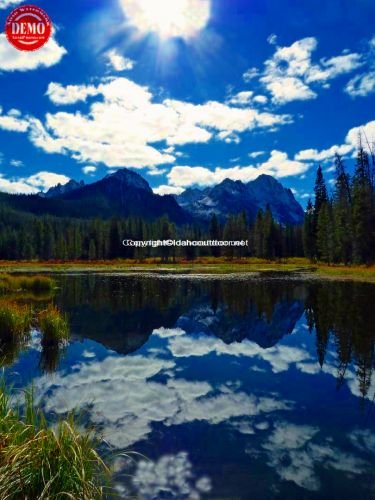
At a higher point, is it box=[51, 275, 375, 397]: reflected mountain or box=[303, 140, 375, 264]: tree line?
box=[303, 140, 375, 264]: tree line

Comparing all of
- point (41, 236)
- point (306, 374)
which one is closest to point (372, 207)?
point (306, 374)

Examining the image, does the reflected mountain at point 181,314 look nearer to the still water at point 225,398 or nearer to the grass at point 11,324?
the still water at point 225,398

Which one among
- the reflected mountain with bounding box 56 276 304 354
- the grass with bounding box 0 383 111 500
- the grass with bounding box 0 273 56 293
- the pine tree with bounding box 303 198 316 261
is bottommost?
the reflected mountain with bounding box 56 276 304 354

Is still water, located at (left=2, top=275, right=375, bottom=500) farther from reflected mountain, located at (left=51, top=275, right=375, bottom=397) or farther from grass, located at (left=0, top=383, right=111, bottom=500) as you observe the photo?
grass, located at (left=0, top=383, right=111, bottom=500)

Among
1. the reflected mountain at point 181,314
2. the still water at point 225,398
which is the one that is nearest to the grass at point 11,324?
the still water at point 225,398

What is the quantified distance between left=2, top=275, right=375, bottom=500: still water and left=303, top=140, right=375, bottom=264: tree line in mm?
46302

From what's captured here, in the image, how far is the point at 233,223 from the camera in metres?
143

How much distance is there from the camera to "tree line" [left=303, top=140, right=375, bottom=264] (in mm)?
65500

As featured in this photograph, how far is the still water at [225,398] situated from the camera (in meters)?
6.82

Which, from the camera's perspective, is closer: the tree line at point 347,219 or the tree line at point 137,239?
the tree line at point 347,219

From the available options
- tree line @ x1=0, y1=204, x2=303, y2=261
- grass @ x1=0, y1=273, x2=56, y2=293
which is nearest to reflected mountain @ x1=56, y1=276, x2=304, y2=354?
grass @ x1=0, y1=273, x2=56, y2=293

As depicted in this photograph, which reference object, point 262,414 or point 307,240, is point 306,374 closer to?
point 262,414

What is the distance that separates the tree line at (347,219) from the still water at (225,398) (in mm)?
46302

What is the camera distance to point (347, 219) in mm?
71500
